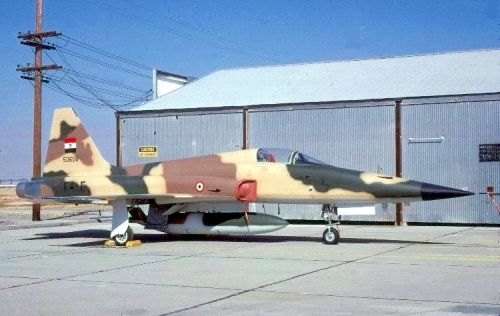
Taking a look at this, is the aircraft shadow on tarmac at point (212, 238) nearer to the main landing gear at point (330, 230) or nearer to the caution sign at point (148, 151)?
the main landing gear at point (330, 230)

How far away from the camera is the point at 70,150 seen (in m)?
17.5

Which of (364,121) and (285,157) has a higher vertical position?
(364,121)

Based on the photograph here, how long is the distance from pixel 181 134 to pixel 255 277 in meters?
17.0

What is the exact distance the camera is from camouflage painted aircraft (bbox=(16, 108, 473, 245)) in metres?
14.2

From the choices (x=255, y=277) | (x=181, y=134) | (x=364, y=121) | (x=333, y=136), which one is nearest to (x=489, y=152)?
A: (x=364, y=121)

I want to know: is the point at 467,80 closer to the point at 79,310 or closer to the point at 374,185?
the point at 374,185

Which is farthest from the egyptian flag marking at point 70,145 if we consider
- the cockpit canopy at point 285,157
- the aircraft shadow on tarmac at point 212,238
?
the cockpit canopy at point 285,157

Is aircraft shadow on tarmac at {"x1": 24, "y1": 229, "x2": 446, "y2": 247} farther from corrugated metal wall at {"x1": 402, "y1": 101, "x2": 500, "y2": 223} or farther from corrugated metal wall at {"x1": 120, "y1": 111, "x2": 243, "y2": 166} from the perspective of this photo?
corrugated metal wall at {"x1": 120, "y1": 111, "x2": 243, "y2": 166}

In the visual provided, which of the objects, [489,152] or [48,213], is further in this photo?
[48,213]

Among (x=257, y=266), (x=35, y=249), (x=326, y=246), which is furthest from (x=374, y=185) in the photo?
(x=35, y=249)

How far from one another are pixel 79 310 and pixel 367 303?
3.26m

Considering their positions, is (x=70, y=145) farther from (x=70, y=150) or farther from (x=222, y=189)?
(x=222, y=189)

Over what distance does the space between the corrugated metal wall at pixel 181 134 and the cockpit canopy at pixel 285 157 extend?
31.0 ft

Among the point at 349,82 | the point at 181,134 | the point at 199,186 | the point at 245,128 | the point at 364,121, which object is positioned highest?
the point at 349,82
